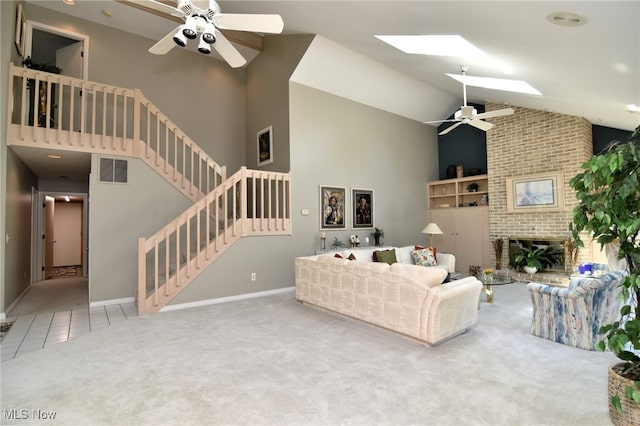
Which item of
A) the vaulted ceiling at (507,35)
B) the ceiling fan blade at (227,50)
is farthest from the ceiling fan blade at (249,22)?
the vaulted ceiling at (507,35)

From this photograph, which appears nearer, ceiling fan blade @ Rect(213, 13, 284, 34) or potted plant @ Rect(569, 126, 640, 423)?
potted plant @ Rect(569, 126, 640, 423)

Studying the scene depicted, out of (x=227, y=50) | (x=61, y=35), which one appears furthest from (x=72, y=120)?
(x=227, y=50)

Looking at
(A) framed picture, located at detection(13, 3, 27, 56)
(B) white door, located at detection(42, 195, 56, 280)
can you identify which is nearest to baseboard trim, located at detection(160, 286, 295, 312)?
(A) framed picture, located at detection(13, 3, 27, 56)

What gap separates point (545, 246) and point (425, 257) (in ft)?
8.83

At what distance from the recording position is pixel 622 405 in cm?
197

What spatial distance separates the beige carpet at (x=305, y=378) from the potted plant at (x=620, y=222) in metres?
0.34

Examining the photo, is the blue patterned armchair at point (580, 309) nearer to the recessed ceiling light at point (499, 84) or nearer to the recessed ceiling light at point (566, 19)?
the recessed ceiling light at point (566, 19)

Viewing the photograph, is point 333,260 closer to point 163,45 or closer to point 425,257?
point 425,257

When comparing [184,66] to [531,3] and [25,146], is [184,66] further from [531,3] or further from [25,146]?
[531,3]

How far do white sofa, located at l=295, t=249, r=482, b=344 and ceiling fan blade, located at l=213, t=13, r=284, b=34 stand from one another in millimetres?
2823

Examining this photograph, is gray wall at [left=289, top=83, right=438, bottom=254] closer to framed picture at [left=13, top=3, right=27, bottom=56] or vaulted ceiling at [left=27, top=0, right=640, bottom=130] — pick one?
vaulted ceiling at [left=27, top=0, right=640, bottom=130]

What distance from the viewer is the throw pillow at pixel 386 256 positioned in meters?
6.07

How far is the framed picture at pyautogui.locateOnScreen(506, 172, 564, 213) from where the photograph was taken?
664 centimetres

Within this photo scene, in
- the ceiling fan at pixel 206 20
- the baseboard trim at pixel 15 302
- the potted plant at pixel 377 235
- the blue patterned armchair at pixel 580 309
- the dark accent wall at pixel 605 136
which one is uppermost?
the ceiling fan at pixel 206 20
